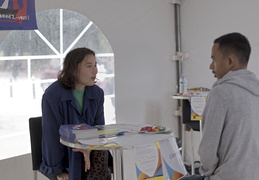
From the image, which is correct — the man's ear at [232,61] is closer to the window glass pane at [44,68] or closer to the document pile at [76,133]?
the document pile at [76,133]

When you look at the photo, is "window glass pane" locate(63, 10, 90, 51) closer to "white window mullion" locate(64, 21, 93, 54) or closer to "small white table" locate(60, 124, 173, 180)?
"white window mullion" locate(64, 21, 93, 54)

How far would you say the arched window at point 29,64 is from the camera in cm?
270

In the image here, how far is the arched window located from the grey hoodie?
178cm

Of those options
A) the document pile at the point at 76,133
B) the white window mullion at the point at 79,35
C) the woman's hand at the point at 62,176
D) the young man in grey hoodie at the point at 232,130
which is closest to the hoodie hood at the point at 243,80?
the young man in grey hoodie at the point at 232,130

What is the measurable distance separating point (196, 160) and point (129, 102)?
111 centimetres

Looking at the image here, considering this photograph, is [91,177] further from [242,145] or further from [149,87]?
[149,87]

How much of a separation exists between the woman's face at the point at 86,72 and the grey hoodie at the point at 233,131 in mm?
940

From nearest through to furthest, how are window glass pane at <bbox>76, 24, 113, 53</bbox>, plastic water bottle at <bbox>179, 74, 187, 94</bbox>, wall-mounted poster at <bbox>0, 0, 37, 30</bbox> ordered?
wall-mounted poster at <bbox>0, 0, 37, 30</bbox> < window glass pane at <bbox>76, 24, 113, 53</bbox> < plastic water bottle at <bbox>179, 74, 187, 94</bbox>

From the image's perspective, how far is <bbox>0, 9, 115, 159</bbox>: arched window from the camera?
2.70m

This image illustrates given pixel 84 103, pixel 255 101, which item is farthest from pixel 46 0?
pixel 255 101

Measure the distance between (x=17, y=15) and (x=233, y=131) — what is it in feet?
6.43

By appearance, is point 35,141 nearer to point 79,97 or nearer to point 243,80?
point 79,97

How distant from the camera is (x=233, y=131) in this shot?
4.56 feet

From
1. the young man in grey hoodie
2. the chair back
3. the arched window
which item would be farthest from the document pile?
the arched window
